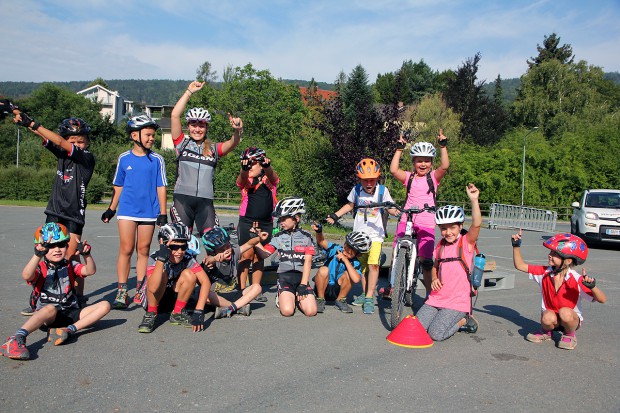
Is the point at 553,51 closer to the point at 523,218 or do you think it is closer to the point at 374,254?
the point at 523,218

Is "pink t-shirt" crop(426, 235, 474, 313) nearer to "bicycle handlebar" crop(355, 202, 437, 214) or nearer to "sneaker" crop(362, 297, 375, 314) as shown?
"bicycle handlebar" crop(355, 202, 437, 214)

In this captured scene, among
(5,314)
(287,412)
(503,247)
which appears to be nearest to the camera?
(287,412)

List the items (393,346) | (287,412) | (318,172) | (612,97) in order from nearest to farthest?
(287,412), (393,346), (318,172), (612,97)

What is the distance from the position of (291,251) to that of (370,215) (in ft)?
4.25

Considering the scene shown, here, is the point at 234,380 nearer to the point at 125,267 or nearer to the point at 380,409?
the point at 380,409

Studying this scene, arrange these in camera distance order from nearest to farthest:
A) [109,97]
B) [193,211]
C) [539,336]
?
[539,336]
[193,211]
[109,97]

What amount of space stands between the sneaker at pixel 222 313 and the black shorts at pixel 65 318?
1.65 metres

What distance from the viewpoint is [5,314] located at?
6590 millimetres

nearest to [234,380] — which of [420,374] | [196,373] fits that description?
[196,373]

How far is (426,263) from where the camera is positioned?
7785 mm

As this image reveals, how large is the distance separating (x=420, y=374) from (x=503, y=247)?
1336 centimetres

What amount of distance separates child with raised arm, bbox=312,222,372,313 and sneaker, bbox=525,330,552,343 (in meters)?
2.21

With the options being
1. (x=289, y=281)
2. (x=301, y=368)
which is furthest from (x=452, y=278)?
(x=301, y=368)

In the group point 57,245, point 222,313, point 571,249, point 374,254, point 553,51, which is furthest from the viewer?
point 553,51
